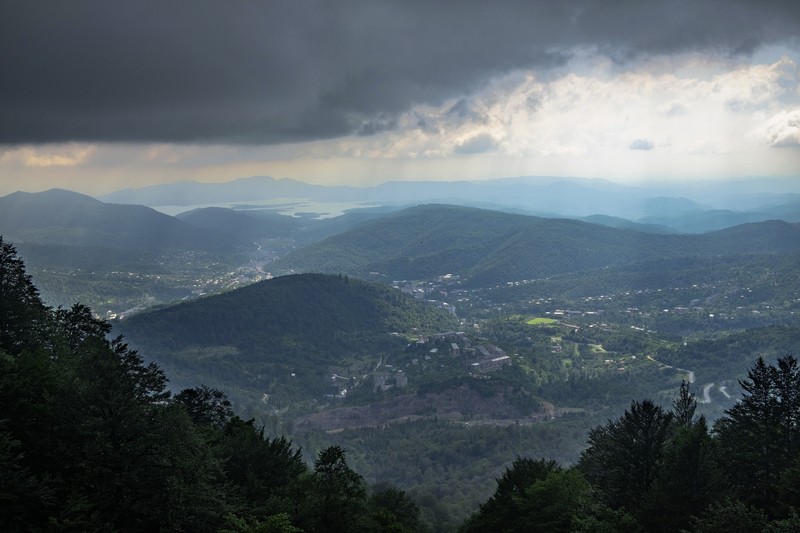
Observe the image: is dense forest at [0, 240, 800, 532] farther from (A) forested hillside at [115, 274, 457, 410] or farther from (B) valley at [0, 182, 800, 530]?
(A) forested hillside at [115, 274, 457, 410]

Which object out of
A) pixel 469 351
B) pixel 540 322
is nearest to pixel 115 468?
pixel 469 351

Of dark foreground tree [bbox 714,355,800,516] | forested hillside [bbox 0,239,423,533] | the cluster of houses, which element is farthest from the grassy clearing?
forested hillside [bbox 0,239,423,533]

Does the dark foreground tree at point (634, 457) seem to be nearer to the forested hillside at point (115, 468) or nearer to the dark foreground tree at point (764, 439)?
the dark foreground tree at point (764, 439)

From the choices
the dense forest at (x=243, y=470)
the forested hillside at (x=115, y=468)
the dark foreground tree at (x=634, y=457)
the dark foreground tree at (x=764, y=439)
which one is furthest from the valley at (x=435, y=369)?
the forested hillside at (x=115, y=468)

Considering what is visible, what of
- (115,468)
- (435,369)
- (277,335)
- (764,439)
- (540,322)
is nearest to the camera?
(115,468)

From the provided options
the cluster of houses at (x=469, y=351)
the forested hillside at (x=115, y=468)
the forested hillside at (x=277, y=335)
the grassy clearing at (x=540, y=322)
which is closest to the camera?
the forested hillside at (x=115, y=468)

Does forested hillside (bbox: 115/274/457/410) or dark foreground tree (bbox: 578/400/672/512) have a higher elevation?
dark foreground tree (bbox: 578/400/672/512)

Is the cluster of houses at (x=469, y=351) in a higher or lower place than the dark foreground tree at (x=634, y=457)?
lower

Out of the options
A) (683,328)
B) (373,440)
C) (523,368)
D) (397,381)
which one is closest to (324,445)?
(373,440)

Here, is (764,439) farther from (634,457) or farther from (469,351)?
(469,351)

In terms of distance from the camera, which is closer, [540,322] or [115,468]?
[115,468]
